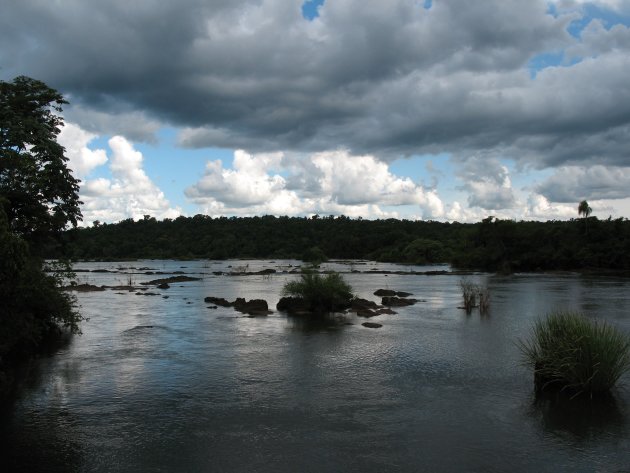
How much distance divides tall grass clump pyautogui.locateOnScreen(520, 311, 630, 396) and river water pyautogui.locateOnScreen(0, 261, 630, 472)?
951mm

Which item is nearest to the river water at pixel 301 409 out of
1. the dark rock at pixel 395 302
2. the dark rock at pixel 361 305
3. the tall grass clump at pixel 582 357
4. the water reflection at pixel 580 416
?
the water reflection at pixel 580 416

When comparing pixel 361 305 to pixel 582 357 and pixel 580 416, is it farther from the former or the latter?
pixel 580 416

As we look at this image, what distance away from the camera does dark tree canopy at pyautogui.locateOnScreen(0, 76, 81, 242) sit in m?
20.8

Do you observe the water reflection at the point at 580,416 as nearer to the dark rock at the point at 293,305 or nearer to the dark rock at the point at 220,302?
the dark rock at the point at 293,305

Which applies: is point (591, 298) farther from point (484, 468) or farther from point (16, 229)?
point (16, 229)

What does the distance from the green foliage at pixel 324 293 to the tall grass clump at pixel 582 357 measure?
26.9m

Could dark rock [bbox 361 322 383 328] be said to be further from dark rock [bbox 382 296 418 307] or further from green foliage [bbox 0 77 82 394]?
green foliage [bbox 0 77 82 394]

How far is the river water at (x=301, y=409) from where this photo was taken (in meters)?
14.2

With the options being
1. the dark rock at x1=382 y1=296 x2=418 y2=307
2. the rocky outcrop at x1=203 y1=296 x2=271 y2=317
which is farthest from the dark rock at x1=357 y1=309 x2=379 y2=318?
the rocky outcrop at x1=203 y1=296 x2=271 y2=317

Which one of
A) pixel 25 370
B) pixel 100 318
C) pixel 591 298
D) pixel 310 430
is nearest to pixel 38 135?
pixel 25 370

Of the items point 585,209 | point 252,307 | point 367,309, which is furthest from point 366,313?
point 585,209

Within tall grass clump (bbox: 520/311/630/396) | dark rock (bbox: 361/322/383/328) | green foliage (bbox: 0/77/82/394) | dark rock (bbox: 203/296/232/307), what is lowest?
dark rock (bbox: 361/322/383/328)

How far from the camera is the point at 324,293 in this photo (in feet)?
152

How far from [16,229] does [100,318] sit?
19.5m
